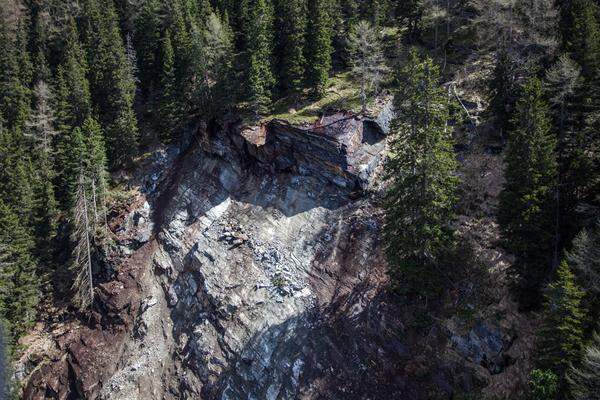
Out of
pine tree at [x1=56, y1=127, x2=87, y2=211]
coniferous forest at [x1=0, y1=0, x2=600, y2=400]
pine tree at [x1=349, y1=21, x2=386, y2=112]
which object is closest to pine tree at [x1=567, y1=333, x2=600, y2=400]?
coniferous forest at [x1=0, y1=0, x2=600, y2=400]

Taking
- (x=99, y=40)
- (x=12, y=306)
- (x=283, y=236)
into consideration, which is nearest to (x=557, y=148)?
(x=283, y=236)

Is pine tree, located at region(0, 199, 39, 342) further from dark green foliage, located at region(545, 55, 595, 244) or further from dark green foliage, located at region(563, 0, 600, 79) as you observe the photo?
dark green foliage, located at region(563, 0, 600, 79)

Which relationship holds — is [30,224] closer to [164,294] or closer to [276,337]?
[164,294]

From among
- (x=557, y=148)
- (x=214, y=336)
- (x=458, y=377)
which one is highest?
(x=557, y=148)

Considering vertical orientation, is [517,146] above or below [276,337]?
above

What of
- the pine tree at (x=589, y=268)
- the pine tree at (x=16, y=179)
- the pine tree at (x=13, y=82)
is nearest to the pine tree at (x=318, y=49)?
the pine tree at (x=589, y=268)

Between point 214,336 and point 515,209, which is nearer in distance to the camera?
point 515,209
